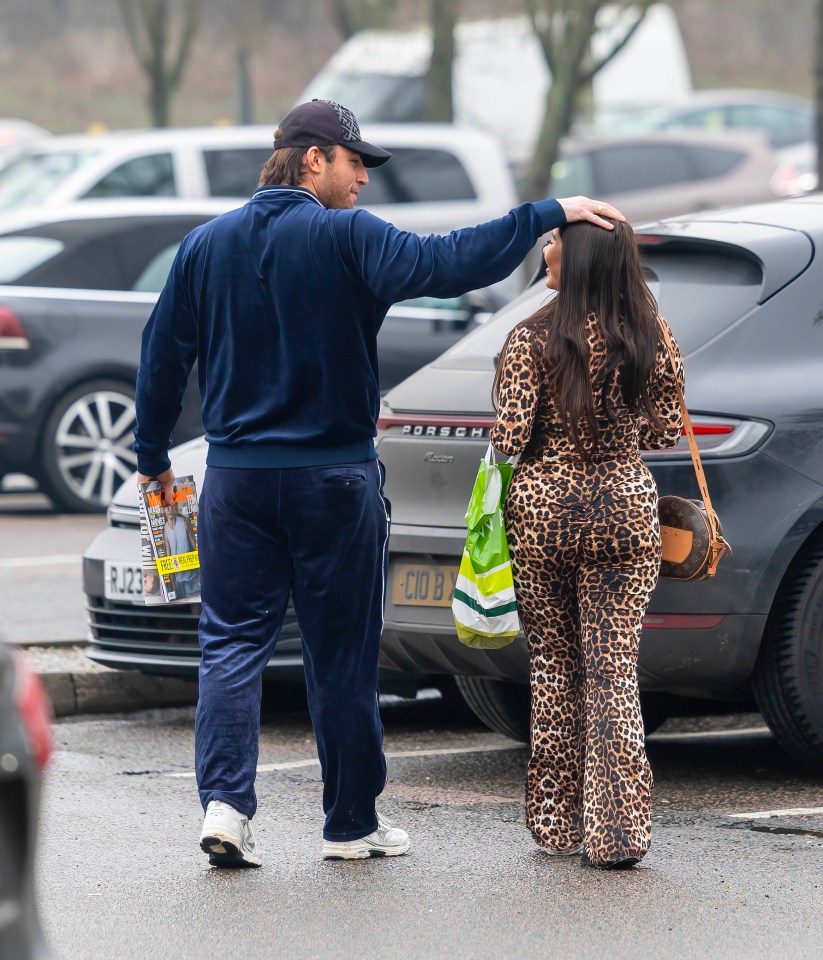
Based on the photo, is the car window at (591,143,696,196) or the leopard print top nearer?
the leopard print top

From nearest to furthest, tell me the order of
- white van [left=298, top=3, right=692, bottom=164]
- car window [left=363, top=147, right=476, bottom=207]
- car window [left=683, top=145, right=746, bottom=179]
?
car window [left=363, top=147, right=476, bottom=207]
car window [left=683, top=145, right=746, bottom=179]
white van [left=298, top=3, right=692, bottom=164]

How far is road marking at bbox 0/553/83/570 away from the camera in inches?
386

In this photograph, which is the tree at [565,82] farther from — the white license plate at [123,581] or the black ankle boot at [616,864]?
the black ankle boot at [616,864]

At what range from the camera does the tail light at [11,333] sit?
1116 centimetres

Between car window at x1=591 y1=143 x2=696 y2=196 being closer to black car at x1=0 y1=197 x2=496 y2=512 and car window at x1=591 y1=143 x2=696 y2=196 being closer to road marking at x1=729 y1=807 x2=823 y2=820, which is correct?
black car at x1=0 y1=197 x2=496 y2=512

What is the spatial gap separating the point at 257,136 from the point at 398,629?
423 inches

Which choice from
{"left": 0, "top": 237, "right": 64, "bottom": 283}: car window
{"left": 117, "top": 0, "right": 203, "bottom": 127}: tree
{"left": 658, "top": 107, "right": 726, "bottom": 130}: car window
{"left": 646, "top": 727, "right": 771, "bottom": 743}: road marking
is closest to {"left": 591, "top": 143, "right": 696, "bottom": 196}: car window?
{"left": 117, "top": 0, "right": 203, "bottom": 127}: tree

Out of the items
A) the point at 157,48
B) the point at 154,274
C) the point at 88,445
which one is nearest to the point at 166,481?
the point at 88,445

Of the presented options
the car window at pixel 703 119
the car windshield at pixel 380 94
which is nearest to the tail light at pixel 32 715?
the car windshield at pixel 380 94

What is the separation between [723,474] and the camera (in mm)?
5180

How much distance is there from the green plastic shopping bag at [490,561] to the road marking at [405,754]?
4.71 ft

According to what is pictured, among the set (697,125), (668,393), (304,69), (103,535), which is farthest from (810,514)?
(304,69)

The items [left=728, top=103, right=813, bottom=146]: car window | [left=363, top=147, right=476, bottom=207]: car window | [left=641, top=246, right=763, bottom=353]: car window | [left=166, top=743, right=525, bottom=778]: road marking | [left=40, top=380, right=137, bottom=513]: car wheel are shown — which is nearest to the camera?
[left=641, top=246, right=763, bottom=353]: car window

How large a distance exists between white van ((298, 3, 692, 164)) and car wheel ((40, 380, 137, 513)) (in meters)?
10.6
